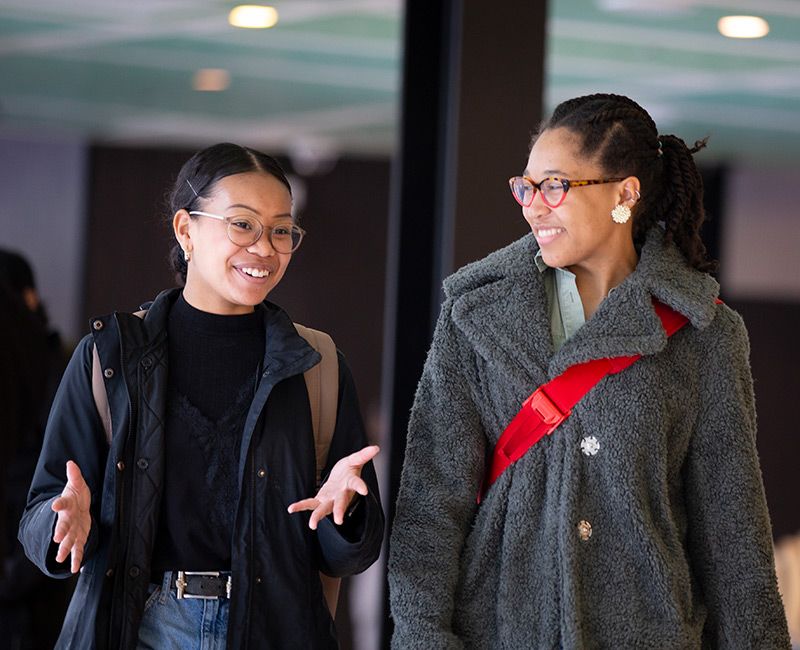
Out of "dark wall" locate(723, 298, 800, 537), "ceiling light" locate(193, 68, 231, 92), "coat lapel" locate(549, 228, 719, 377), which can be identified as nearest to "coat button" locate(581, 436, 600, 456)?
"coat lapel" locate(549, 228, 719, 377)

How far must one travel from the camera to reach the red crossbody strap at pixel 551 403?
247 centimetres

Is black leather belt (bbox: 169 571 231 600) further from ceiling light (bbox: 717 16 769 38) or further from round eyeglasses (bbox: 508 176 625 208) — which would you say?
ceiling light (bbox: 717 16 769 38)

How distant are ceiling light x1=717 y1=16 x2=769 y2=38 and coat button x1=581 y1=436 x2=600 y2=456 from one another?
2.77m

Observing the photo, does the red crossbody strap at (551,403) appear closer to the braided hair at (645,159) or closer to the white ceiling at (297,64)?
the braided hair at (645,159)

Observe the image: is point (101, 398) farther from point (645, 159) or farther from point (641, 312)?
point (645, 159)

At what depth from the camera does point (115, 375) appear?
2453 mm

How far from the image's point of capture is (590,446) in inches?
96.7

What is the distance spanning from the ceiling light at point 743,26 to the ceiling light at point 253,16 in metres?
1.67

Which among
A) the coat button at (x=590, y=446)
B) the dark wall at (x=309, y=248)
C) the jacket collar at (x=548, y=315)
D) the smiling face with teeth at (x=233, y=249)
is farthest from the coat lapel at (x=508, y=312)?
the dark wall at (x=309, y=248)

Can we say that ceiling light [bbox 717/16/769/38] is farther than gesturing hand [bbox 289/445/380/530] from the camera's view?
Yes

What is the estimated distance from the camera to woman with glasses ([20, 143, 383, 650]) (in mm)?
2389

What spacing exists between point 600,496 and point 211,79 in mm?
2975

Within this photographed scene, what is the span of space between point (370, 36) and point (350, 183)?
2.50 ft

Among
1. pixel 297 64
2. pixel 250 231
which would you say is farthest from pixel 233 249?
pixel 297 64
